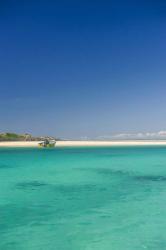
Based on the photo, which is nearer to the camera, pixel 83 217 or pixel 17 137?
pixel 83 217

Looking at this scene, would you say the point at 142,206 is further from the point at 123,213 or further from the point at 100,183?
the point at 100,183

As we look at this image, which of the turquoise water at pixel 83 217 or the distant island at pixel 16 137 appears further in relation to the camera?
the distant island at pixel 16 137

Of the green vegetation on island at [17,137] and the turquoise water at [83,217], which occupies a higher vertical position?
the green vegetation on island at [17,137]

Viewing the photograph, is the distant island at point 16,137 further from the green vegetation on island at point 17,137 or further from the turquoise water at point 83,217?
the turquoise water at point 83,217

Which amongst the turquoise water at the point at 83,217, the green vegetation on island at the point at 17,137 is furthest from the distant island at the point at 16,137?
the turquoise water at the point at 83,217

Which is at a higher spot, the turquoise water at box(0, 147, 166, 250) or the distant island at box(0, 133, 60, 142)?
the distant island at box(0, 133, 60, 142)

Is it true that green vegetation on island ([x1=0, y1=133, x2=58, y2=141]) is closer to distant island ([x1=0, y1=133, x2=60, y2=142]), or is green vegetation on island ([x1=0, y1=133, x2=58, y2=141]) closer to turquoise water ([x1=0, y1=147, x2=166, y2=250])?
distant island ([x1=0, y1=133, x2=60, y2=142])

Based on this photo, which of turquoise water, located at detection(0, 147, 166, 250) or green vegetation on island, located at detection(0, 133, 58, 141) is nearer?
turquoise water, located at detection(0, 147, 166, 250)

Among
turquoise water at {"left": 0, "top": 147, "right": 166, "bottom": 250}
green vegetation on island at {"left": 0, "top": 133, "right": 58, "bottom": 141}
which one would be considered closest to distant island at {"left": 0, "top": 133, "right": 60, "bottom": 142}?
green vegetation on island at {"left": 0, "top": 133, "right": 58, "bottom": 141}

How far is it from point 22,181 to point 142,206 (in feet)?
23.4

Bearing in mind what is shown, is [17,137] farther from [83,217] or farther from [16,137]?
[83,217]

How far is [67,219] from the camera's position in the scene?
8.22 meters

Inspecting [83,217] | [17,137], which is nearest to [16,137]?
[17,137]

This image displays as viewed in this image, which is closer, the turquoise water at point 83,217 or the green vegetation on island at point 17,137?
the turquoise water at point 83,217
